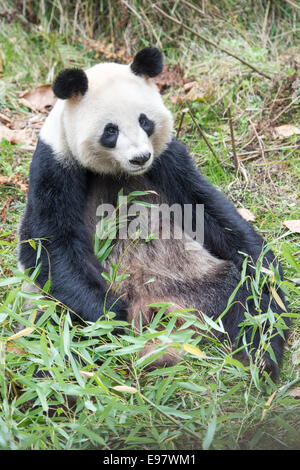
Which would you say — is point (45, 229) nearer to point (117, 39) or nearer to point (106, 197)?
point (106, 197)

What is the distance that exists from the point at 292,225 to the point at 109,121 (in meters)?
1.87

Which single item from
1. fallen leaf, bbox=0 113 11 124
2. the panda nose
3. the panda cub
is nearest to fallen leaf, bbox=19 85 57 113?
fallen leaf, bbox=0 113 11 124

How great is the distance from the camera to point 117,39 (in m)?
7.33

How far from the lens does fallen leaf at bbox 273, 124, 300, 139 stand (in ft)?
19.2

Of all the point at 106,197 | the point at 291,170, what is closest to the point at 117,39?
the point at 291,170

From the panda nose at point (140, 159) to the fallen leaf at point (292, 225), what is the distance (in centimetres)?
164

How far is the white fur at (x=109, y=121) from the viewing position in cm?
372

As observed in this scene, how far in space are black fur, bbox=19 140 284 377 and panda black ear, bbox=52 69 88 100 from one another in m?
0.36

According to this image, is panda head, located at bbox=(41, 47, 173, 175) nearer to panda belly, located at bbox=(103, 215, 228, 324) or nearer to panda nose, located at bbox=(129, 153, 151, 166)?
panda nose, located at bbox=(129, 153, 151, 166)

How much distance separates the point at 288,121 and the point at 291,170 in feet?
2.17

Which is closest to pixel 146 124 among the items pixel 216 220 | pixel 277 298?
pixel 216 220

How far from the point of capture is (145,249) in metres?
4.19

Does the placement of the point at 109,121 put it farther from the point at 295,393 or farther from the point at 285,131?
the point at 285,131

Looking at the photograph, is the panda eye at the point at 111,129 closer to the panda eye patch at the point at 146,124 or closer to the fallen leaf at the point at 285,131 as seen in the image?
the panda eye patch at the point at 146,124
